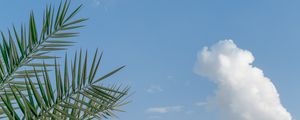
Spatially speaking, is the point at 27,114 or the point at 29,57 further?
the point at 29,57

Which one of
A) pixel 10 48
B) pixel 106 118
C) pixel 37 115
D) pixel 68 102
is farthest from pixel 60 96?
pixel 106 118

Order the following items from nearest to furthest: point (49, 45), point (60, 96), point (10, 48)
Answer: point (60, 96), point (10, 48), point (49, 45)

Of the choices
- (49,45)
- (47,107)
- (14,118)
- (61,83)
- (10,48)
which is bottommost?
(14,118)

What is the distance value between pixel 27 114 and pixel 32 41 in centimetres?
83

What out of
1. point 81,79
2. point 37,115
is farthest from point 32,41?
point 37,115

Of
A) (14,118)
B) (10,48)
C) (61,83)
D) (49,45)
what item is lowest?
(14,118)

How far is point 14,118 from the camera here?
159 cm

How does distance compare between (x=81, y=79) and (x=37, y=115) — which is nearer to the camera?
(x=37, y=115)

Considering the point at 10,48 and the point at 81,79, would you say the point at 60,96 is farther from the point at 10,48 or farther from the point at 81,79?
the point at 10,48

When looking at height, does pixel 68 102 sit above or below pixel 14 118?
above

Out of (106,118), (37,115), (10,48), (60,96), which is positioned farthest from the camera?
(106,118)

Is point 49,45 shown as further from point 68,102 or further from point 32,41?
point 68,102

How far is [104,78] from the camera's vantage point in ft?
6.46

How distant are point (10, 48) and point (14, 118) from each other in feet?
2.68
